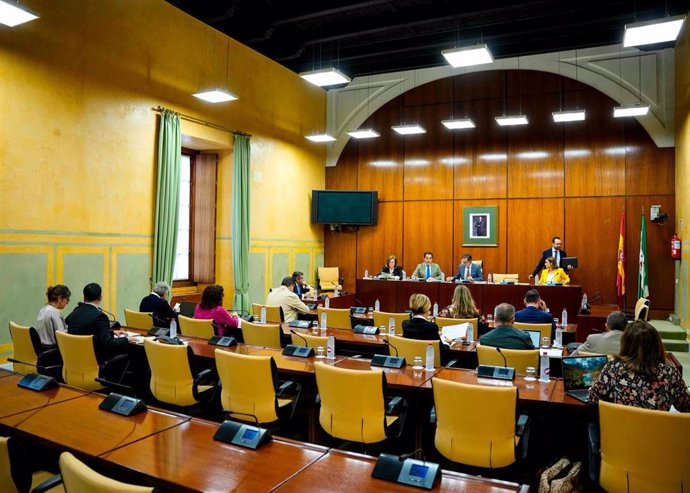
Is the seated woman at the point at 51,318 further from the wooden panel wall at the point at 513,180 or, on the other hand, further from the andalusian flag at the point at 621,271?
the andalusian flag at the point at 621,271

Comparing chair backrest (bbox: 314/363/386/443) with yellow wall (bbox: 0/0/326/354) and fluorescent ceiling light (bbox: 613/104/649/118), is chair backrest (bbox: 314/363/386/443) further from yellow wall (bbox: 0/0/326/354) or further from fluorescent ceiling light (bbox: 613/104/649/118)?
fluorescent ceiling light (bbox: 613/104/649/118)

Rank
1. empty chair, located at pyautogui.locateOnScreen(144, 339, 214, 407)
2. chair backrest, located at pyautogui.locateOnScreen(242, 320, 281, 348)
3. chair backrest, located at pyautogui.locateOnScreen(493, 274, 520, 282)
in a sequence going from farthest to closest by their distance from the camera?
1. chair backrest, located at pyautogui.locateOnScreen(493, 274, 520, 282)
2. chair backrest, located at pyautogui.locateOnScreen(242, 320, 281, 348)
3. empty chair, located at pyautogui.locateOnScreen(144, 339, 214, 407)

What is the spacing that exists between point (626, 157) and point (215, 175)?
7.72 metres

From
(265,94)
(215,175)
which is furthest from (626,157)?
(215,175)

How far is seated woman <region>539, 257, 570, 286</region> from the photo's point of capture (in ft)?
29.6

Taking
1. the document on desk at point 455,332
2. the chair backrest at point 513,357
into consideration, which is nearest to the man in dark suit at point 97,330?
the document on desk at point 455,332

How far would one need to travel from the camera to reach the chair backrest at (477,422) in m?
2.66

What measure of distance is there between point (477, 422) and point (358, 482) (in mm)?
1100

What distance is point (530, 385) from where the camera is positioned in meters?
3.23

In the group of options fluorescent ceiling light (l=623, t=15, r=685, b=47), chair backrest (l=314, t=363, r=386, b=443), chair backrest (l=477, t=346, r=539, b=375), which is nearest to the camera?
chair backrest (l=314, t=363, r=386, b=443)

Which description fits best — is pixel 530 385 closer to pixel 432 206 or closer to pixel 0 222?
pixel 0 222

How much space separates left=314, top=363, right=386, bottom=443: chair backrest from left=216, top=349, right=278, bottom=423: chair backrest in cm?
40

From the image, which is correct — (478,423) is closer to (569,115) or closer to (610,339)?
(610,339)

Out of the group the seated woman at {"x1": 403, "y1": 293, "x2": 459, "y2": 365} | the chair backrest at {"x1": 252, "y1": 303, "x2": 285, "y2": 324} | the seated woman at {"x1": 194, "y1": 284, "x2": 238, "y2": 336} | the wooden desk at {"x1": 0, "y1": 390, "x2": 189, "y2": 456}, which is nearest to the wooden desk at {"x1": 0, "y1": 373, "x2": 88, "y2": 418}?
the wooden desk at {"x1": 0, "y1": 390, "x2": 189, "y2": 456}
